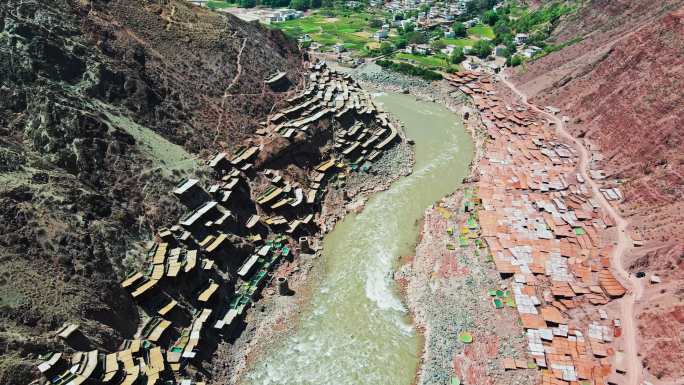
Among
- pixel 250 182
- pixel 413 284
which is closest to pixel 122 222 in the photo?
pixel 250 182

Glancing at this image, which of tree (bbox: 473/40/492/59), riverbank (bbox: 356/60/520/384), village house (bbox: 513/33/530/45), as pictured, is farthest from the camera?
village house (bbox: 513/33/530/45)

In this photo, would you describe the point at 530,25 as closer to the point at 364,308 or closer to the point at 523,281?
the point at 523,281

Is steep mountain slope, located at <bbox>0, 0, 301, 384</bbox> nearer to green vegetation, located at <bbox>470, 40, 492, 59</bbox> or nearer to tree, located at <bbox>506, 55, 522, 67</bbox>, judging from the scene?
tree, located at <bbox>506, 55, 522, 67</bbox>

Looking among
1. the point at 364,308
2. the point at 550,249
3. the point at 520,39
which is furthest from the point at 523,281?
the point at 520,39

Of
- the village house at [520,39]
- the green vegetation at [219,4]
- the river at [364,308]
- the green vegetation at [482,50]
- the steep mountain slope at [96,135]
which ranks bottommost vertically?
the river at [364,308]

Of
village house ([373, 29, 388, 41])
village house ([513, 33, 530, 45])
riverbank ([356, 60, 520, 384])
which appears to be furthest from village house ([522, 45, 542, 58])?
riverbank ([356, 60, 520, 384])

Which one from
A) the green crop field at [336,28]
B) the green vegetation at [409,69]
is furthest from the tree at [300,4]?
the green vegetation at [409,69]

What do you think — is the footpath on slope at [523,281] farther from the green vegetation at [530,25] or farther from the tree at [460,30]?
the tree at [460,30]
